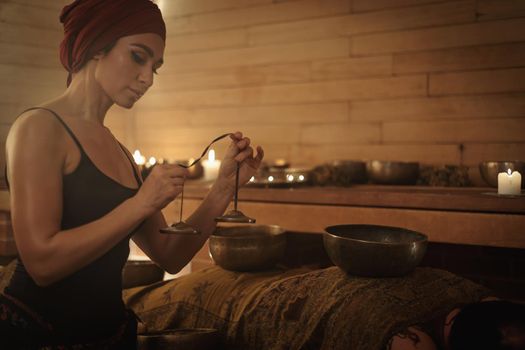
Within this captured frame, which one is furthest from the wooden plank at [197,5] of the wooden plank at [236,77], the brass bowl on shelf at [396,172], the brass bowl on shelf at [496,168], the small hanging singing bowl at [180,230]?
the small hanging singing bowl at [180,230]

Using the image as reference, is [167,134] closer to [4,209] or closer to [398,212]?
[4,209]

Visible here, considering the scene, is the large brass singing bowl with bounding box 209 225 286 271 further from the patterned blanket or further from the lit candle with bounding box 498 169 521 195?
the lit candle with bounding box 498 169 521 195

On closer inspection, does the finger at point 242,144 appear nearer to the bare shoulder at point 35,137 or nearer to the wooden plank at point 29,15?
the bare shoulder at point 35,137

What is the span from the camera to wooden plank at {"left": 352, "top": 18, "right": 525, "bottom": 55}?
411 cm

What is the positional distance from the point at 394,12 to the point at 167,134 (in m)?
2.75

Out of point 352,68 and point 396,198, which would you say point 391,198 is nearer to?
point 396,198

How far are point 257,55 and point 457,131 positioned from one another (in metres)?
2.08

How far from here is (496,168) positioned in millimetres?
3570

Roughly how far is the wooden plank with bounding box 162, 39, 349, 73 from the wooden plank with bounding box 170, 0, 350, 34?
0.25 metres

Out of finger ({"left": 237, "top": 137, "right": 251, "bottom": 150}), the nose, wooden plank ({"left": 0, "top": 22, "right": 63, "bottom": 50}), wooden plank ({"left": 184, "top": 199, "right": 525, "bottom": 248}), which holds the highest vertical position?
wooden plank ({"left": 0, "top": 22, "right": 63, "bottom": 50})

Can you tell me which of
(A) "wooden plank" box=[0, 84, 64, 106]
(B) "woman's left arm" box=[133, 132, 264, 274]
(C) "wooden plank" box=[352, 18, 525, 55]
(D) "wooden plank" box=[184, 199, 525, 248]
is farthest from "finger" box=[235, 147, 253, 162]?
(A) "wooden plank" box=[0, 84, 64, 106]

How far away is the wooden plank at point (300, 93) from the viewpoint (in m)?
4.56

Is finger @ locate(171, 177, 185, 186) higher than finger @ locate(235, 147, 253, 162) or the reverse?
the reverse

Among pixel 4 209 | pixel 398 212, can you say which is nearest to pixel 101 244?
pixel 398 212
